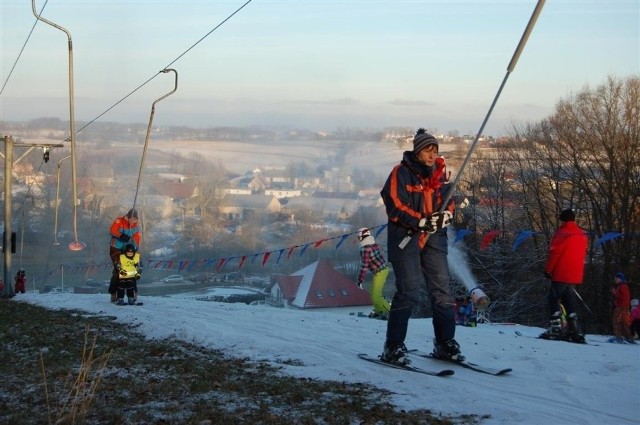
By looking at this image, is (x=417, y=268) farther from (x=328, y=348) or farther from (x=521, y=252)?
(x=521, y=252)

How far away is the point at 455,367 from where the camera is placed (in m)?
7.42

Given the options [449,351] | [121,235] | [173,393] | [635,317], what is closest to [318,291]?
[121,235]

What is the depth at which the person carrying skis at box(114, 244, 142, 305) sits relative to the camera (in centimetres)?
1659

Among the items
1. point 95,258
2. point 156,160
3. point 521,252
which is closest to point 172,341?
point 521,252

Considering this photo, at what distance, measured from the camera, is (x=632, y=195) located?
41031 millimetres

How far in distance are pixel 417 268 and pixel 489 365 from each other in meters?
1.12

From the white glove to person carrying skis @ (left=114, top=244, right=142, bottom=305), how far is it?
406 inches

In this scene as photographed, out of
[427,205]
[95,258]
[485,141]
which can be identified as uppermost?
[485,141]

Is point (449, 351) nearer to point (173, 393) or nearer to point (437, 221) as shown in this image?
point (437, 221)

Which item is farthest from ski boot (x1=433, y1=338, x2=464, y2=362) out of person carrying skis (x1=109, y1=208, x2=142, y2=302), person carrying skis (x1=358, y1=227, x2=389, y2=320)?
person carrying skis (x1=109, y1=208, x2=142, y2=302)

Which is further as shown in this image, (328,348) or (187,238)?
(187,238)

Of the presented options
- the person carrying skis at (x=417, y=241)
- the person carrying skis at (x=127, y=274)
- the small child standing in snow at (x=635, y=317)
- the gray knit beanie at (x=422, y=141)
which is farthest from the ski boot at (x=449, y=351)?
the person carrying skis at (x=127, y=274)

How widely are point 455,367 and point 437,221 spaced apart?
1308mm

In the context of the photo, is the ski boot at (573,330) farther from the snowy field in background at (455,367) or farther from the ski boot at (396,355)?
→ the ski boot at (396,355)
